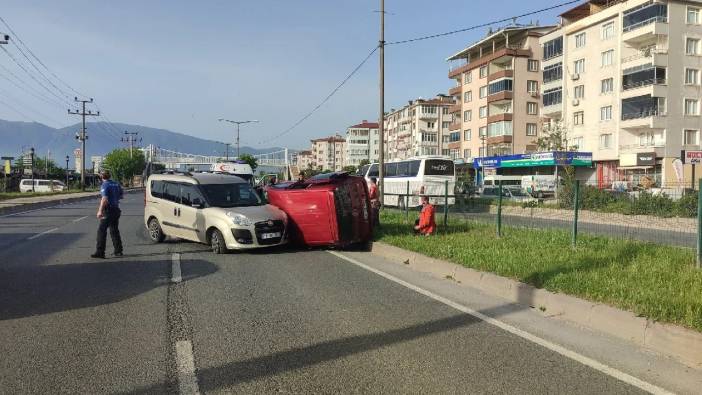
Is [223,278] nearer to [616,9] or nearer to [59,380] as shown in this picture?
[59,380]

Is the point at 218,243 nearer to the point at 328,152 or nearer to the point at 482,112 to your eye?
the point at 482,112

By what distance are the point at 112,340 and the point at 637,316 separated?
5.21m

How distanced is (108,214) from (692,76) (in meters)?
51.7

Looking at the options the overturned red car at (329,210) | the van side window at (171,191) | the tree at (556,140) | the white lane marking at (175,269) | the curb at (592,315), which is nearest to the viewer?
the curb at (592,315)

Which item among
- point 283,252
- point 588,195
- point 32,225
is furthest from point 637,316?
point 32,225

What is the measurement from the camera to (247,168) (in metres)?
29.8

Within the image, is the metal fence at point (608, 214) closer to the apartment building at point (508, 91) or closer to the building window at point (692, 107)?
the building window at point (692, 107)

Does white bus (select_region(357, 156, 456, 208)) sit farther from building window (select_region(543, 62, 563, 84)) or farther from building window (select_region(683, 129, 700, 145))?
building window (select_region(543, 62, 563, 84))

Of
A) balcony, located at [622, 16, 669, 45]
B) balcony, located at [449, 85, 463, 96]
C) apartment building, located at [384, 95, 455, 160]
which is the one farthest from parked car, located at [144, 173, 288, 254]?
apartment building, located at [384, 95, 455, 160]

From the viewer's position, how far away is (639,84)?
4828 centimetres

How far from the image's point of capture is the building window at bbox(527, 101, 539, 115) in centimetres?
6738

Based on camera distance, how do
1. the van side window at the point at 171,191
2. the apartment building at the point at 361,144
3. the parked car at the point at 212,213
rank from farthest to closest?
the apartment building at the point at 361,144
the van side window at the point at 171,191
the parked car at the point at 212,213

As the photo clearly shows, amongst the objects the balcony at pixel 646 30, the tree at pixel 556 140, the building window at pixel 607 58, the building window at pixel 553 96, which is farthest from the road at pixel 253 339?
the building window at pixel 553 96

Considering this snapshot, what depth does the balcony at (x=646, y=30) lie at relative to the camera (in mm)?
46750
